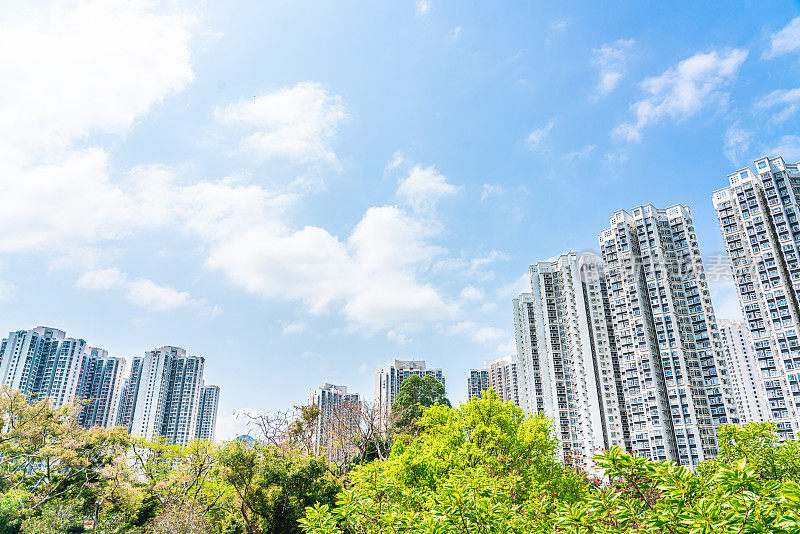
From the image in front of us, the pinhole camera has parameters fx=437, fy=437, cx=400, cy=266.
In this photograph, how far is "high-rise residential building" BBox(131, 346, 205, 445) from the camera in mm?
87938

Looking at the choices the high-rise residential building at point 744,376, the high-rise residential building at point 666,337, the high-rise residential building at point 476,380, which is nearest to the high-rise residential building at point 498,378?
the high-rise residential building at point 476,380

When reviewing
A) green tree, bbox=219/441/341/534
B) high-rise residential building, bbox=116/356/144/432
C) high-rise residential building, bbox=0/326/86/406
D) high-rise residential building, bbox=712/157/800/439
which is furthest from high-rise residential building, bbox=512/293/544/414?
high-rise residential building, bbox=116/356/144/432

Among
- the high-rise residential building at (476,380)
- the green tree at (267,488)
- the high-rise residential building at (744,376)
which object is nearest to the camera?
the green tree at (267,488)

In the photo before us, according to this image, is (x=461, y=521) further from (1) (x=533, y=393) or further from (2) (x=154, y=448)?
(1) (x=533, y=393)

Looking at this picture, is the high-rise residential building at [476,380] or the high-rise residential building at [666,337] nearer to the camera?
the high-rise residential building at [666,337]

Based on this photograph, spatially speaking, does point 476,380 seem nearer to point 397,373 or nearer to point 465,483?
point 397,373

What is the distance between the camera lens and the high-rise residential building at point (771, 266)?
40.6 meters

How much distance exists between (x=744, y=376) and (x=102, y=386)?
12327 centimetres

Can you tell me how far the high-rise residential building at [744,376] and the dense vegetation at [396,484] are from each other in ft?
258

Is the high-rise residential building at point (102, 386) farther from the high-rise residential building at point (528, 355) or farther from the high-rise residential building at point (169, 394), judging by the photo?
the high-rise residential building at point (528, 355)

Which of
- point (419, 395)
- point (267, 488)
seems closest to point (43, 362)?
point (419, 395)

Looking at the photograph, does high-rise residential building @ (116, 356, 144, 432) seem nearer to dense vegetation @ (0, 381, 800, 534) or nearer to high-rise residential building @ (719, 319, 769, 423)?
dense vegetation @ (0, 381, 800, 534)

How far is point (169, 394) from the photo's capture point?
89.9 m

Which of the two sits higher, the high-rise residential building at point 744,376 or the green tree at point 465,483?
the high-rise residential building at point 744,376
